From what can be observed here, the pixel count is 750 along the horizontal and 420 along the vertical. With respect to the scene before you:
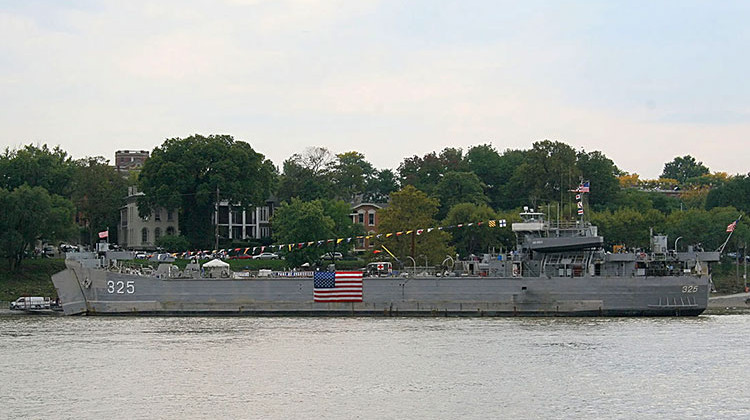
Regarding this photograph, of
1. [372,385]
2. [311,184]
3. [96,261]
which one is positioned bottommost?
[372,385]

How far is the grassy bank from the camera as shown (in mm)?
69750

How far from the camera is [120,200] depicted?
96.9 metres

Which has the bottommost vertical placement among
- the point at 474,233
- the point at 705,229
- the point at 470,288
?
the point at 470,288

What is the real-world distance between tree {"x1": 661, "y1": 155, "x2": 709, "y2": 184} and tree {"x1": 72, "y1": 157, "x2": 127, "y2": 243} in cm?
10826

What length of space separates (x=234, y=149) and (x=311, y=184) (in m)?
15.8

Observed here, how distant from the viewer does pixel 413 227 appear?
7619cm

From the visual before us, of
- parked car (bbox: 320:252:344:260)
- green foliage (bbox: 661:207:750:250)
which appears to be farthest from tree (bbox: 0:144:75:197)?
green foliage (bbox: 661:207:750:250)

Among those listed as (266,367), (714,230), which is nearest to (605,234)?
(714,230)

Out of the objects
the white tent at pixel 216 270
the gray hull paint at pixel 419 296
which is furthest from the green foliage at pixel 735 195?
the white tent at pixel 216 270

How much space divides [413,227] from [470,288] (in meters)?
21.3

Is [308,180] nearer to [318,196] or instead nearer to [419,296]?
[318,196]

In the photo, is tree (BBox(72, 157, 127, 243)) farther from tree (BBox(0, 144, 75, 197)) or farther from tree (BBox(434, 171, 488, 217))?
tree (BBox(434, 171, 488, 217))

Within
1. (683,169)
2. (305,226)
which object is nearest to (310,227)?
(305,226)

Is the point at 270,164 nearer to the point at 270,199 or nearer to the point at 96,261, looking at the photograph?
the point at 270,199
